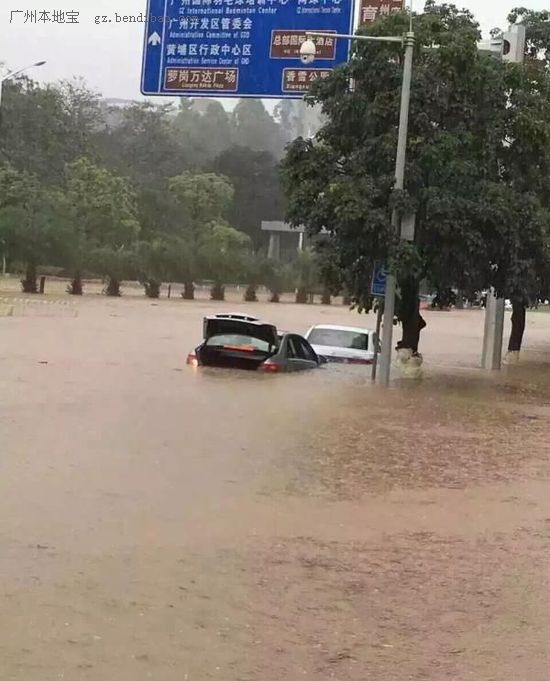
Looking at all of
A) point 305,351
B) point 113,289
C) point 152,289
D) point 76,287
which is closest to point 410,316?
point 305,351

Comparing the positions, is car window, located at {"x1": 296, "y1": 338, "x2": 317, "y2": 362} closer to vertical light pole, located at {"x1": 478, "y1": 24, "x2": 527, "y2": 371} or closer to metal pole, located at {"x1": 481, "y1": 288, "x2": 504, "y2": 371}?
vertical light pole, located at {"x1": 478, "y1": 24, "x2": 527, "y2": 371}

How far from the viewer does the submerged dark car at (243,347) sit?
59.4 feet

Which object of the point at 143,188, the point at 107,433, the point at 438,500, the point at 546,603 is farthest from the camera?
the point at 143,188

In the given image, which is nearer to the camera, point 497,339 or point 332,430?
point 332,430

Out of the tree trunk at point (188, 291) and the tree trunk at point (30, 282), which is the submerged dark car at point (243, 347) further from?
the tree trunk at point (188, 291)

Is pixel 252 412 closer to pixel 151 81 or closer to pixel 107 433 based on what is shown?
pixel 107 433

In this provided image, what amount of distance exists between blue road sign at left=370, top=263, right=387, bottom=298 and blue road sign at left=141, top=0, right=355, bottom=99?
364 centimetres

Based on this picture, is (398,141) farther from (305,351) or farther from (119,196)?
(119,196)

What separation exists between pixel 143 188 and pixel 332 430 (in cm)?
6790

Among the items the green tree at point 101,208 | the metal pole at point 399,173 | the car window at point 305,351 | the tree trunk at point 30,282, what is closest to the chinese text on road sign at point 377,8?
the metal pole at point 399,173

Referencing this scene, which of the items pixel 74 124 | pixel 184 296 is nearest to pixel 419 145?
pixel 184 296

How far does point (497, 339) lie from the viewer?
25.3 metres

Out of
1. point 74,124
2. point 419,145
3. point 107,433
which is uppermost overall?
point 74,124

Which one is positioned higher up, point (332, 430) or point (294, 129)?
point (294, 129)
